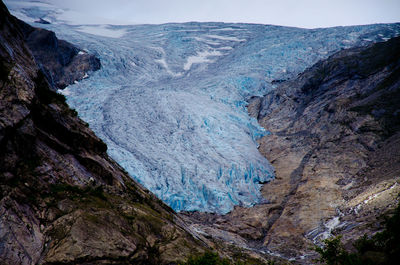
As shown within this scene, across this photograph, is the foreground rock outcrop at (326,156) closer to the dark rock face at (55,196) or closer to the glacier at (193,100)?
the glacier at (193,100)

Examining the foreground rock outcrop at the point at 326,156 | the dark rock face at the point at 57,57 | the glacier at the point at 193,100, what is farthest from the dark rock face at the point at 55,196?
the dark rock face at the point at 57,57

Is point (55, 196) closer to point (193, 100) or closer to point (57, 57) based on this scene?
point (193, 100)

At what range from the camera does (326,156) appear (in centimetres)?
2416

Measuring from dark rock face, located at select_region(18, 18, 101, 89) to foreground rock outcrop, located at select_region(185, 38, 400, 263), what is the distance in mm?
23352

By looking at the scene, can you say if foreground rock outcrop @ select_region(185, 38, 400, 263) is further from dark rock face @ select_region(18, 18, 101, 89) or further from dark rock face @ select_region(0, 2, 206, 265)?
dark rock face @ select_region(18, 18, 101, 89)

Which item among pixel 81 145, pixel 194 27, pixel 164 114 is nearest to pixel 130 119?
pixel 164 114

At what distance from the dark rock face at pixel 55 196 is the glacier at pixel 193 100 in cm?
1138

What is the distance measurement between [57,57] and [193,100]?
18.5 meters

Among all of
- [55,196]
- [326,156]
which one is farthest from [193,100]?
[55,196]

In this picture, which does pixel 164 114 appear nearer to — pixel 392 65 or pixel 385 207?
pixel 385 207

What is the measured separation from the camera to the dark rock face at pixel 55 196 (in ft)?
20.2

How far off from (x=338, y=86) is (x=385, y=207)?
894 inches

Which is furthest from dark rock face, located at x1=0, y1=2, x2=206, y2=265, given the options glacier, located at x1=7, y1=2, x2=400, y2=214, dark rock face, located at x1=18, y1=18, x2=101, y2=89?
dark rock face, located at x1=18, y1=18, x2=101, y2=89

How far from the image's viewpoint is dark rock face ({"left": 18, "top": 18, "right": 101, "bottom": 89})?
3253cm
